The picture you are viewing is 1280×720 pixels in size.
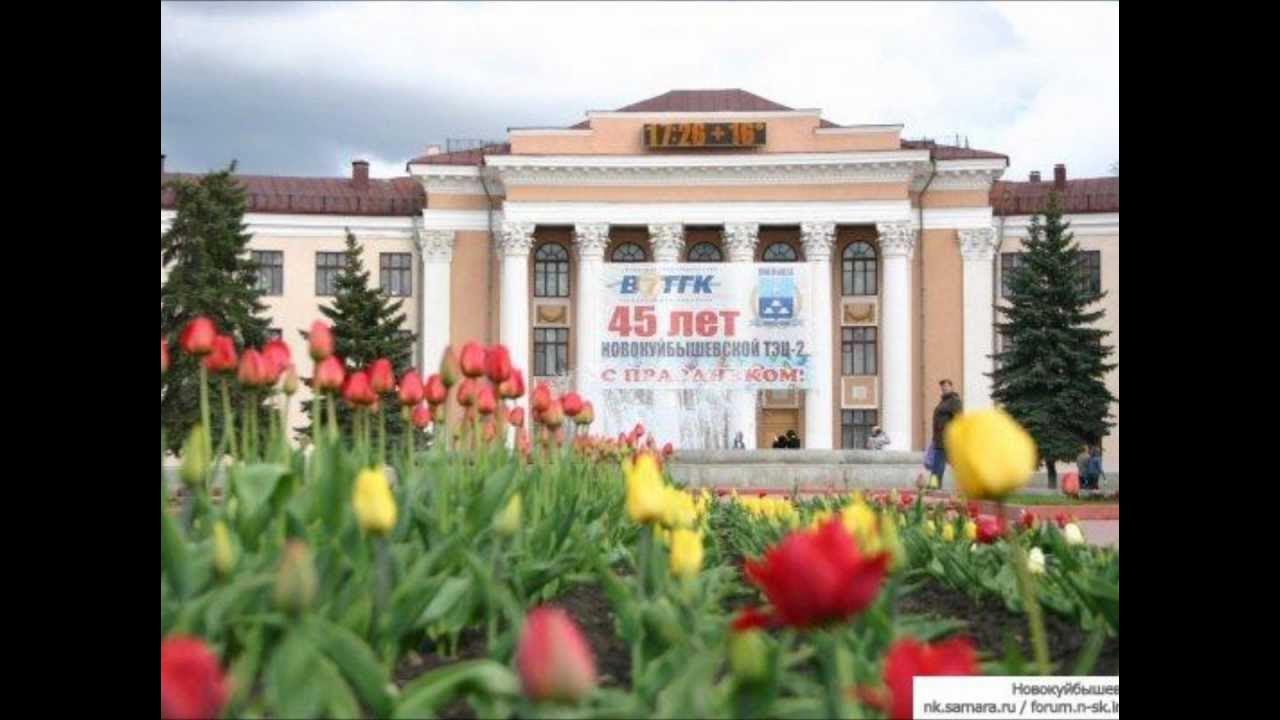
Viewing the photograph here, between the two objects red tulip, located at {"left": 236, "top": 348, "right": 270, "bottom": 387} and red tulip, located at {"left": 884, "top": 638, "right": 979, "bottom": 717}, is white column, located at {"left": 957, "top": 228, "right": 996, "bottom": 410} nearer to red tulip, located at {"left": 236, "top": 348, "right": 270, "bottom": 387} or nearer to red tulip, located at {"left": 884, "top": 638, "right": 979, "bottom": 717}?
red tulip, located at {"left": 236, "top": 348, "right": 270, "bottom": 387}

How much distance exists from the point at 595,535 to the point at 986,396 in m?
1.05

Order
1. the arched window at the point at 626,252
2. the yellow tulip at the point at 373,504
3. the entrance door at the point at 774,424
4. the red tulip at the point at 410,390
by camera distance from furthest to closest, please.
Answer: the arched window at the point at 626,252
the entrance door at the point at 774,424
the red tulip at the point at 410,390
the yellow tulip at the point at 373,504

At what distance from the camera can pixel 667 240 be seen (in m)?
A: 14.6

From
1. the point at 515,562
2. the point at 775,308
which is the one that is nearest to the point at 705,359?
the point at 775,308

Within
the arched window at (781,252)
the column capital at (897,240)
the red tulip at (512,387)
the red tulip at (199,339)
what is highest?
the arched window at (781,252)

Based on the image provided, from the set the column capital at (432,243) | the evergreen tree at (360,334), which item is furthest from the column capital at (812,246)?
the evergreen tree at (360,334)

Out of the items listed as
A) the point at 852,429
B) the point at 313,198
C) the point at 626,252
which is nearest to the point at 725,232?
the point at 852,429

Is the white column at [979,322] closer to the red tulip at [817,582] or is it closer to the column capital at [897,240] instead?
the red tulip at [817,582]

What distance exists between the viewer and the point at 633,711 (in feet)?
3.21

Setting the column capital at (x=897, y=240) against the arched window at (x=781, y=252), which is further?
the arched window at (x=781, y=252)

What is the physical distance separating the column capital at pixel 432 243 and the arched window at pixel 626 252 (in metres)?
10.2

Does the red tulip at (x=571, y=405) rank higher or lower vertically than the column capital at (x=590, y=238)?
lower

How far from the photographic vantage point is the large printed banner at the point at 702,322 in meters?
6.07
